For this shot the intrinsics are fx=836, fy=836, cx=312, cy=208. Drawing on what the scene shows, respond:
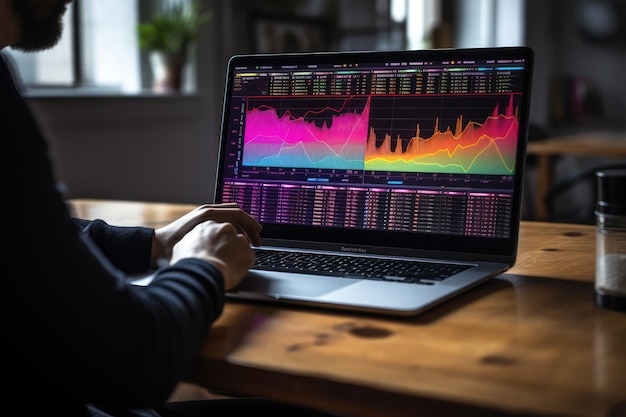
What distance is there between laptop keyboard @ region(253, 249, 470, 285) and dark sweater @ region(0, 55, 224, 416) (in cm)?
33

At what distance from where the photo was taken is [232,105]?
1357 mm

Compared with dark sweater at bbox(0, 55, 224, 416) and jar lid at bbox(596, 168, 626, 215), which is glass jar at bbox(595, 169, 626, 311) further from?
dark sweater at bbox(0, 55, 224, 416)

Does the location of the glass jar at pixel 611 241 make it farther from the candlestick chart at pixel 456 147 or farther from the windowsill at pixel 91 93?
the windowsill at pixel 91 93

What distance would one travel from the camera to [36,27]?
930 millimetres

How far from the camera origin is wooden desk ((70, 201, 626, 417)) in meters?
0.67

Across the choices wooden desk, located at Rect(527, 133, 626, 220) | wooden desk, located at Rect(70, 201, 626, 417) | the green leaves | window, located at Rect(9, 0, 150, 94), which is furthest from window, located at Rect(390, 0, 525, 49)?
wooden desk, located at Rect(70, 201, 626, 417)

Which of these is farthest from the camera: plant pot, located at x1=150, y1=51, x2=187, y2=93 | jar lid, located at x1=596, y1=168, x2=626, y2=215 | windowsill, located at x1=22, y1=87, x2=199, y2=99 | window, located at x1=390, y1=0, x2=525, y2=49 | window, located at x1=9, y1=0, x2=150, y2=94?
window, located at x1=390, y1=0, x2=525, y2=49

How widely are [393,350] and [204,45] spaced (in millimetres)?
3553

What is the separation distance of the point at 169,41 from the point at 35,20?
287 cm

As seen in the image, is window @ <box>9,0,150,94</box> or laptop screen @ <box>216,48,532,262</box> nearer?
laptop screen @ <box>216,48,532,262</box>

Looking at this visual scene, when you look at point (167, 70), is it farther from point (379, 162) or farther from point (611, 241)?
point (611, 241)

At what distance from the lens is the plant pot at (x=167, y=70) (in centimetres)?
375

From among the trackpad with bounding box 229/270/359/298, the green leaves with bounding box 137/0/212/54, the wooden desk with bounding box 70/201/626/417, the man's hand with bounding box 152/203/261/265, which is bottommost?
the wooden desk with bounding box 70/201/626/417

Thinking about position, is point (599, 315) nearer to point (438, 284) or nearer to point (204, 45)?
point (438, 284)
